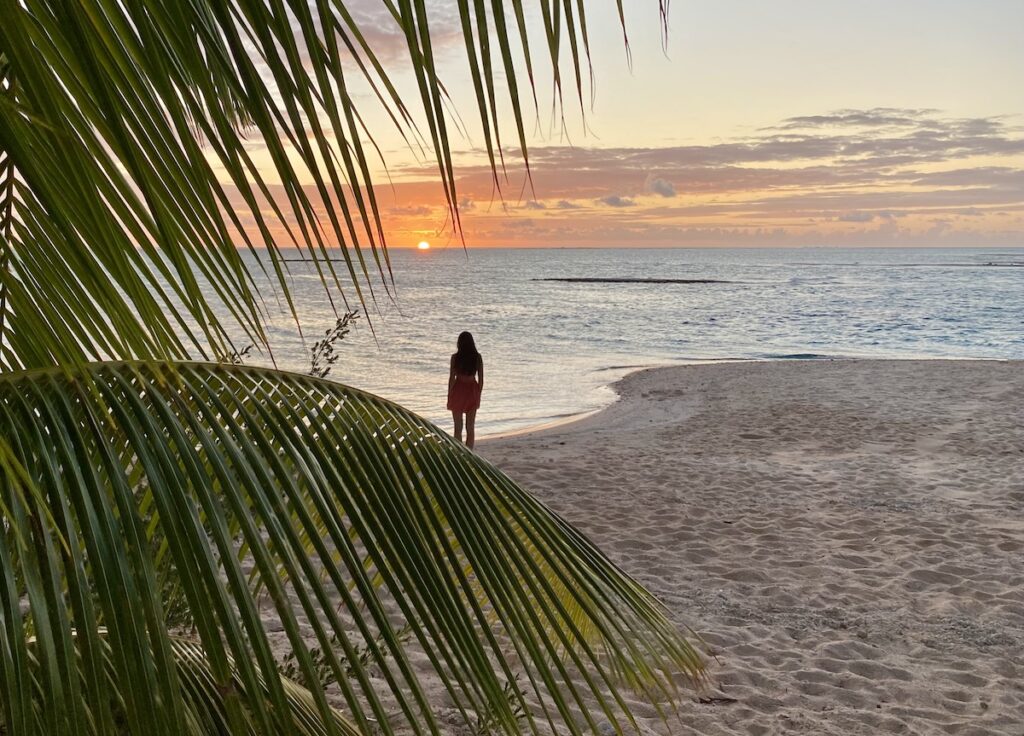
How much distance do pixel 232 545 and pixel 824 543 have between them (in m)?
6.91

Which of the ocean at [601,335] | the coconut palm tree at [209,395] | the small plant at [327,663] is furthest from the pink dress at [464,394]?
the coconut palm tree at [209,395]

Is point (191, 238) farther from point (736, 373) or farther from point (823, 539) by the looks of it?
point (736, 373)

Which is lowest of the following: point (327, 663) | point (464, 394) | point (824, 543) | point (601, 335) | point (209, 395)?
point (601, 335)

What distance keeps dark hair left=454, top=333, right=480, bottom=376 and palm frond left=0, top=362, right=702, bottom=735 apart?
8.90 meters

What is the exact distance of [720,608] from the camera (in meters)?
5.94

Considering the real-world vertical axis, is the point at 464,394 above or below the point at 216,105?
below

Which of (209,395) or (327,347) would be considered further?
(327,347)

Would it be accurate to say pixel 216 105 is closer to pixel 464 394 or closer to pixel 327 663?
pixel 327 663

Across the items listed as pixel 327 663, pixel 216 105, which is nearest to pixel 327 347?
pixel 327 663

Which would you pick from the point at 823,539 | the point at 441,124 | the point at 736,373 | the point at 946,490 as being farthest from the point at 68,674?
the point at 736,373

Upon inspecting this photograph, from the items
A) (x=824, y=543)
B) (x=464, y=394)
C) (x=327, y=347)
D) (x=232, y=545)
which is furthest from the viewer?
(x=464, y=394)

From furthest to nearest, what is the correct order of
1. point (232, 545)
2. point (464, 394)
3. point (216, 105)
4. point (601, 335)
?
point (601, 335), point (464, 394), point (232, 545), point (216, 105)

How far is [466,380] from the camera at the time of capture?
35.4 feet

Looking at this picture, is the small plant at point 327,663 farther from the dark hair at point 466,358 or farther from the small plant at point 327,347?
the dark hair at point 466,358
